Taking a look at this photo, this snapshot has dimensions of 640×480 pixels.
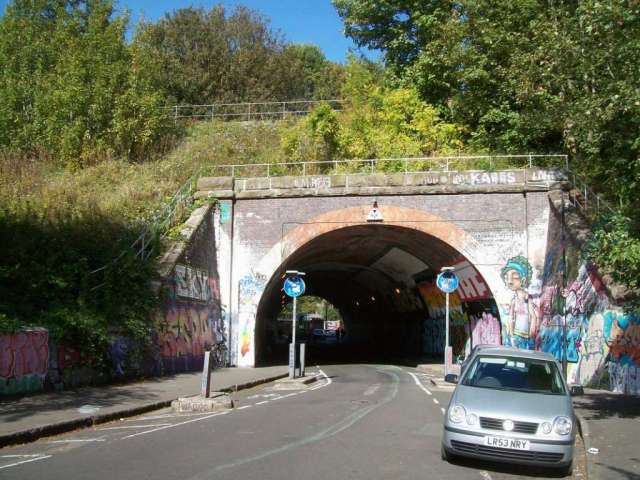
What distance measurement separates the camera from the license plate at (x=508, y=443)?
7762 millimetres

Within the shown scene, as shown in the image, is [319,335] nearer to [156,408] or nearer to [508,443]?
[156,408]

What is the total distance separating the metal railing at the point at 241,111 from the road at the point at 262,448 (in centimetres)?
2739

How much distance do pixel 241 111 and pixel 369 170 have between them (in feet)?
55.2

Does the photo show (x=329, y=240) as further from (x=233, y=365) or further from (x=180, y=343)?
(x=180, y=343)

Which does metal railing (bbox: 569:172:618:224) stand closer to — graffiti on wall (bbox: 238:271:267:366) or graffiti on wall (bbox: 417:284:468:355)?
graffiti on wall (bbox: 417:284:468:355)

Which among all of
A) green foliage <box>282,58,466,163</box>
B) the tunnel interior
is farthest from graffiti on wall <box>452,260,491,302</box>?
green foliage <box>282,58,466,163</box>

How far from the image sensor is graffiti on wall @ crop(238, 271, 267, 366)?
2502cm

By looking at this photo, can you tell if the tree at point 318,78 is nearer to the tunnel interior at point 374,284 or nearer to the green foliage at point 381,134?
the tunnel interior at point 374,284

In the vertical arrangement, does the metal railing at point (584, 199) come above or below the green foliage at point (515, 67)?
below

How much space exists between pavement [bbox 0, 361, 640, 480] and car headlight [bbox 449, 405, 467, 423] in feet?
5.12

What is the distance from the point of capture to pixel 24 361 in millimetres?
13695

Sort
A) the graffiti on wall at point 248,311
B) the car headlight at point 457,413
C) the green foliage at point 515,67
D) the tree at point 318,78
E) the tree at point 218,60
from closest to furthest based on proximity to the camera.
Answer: the car headlight at point 457,413 < the green foliage at point 515,67 < the graffiti on wall at point 248,311 < the tree at point 218,60 < the tree at point 318,78

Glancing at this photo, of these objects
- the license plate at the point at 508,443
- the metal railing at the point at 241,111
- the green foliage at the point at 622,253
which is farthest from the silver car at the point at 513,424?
the metal railing at the point at 241,111

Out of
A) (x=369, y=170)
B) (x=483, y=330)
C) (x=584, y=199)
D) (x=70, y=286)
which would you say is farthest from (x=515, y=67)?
(x=70, y=286)
